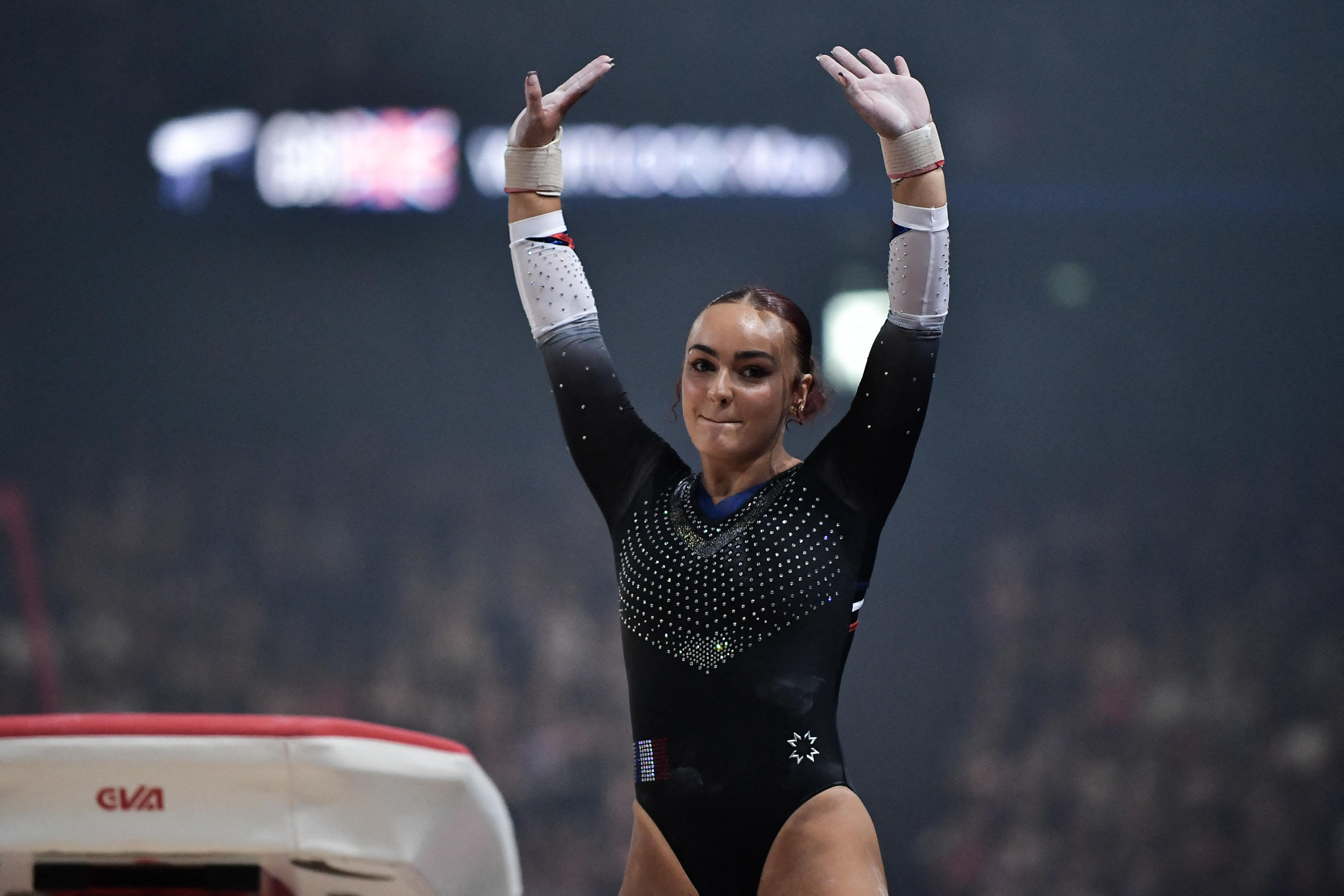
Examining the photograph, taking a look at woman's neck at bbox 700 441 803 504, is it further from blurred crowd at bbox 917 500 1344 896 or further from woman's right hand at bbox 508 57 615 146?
blurred crowd at bbox 917 500 1344 896

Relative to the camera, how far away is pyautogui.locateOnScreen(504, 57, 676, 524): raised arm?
2076 mm

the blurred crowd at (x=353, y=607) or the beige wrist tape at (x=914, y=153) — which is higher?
the beige wrist tape at (x=914, y=153)

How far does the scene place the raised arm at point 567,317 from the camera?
81.7 inches

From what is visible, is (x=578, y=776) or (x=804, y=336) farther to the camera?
(x=578, y=776)

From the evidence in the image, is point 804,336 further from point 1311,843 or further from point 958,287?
point 1311,843

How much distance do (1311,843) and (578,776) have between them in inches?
124

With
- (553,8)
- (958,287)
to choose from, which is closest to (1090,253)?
A: (958,287)

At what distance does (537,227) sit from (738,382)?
1.56 ft

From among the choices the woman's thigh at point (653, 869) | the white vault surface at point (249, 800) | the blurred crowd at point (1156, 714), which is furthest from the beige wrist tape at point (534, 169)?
the blurred crowd at point (1156, 714)

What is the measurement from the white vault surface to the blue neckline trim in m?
1.07

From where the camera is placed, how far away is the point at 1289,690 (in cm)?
→ 522

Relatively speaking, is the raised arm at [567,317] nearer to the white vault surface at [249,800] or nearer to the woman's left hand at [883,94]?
the woman's left hand at [883,94]

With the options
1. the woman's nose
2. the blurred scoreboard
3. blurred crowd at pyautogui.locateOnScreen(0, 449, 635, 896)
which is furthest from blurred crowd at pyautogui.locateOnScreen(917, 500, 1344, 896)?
the woman's nose

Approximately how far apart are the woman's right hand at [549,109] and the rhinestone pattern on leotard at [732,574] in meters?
0.71
